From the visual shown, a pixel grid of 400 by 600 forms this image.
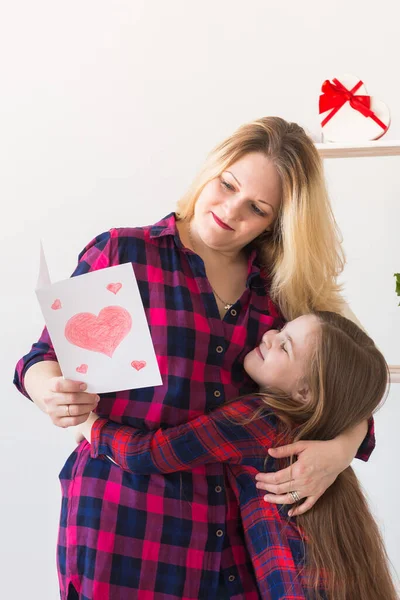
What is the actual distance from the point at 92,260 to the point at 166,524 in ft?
1.82

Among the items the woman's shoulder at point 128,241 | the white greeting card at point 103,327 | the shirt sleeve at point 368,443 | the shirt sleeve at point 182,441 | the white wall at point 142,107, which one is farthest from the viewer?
the white wall at point 142,107

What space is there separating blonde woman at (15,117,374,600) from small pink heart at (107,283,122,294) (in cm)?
18

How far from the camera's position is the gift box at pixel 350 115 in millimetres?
2072

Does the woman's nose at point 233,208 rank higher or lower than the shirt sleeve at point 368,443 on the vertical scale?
higher

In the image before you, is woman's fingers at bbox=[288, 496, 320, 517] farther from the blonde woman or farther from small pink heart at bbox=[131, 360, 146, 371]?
small pink heart at bbox=[131, 360, 146, 371]

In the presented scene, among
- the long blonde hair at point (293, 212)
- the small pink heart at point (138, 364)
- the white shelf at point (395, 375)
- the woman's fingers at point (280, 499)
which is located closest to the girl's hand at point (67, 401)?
the small pink heart at point (138, 364)

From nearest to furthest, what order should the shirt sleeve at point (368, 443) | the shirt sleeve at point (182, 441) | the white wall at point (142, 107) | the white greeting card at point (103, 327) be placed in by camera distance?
the white greeting card at point (103, 327) < the shirt sleeve at point (182, 441) < the shirt sleeve at point (368, 443) < the white wall at point (142, 107)

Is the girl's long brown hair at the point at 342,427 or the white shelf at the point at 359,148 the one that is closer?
the girl's long brown hair at the point at 342,427

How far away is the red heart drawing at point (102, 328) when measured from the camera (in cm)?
138

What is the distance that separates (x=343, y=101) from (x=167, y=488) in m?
1.12

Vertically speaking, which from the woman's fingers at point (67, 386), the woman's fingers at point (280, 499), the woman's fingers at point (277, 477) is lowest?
the woman's fingers at point (280, 499)

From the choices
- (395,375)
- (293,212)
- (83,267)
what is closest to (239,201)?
(293,212)

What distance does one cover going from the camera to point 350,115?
2.08 metres

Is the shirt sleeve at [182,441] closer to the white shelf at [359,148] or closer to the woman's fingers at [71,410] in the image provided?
the woman's fingers at [71,410]
